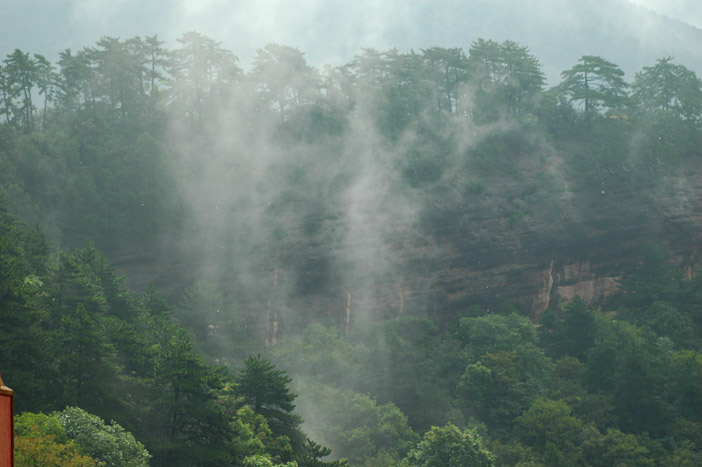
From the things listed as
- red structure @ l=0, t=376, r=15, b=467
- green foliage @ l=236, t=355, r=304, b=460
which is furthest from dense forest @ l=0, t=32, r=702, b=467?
red structure @ l=0, t=376, r=15, b=467

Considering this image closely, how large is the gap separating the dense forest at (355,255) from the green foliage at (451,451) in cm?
13

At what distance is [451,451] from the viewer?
3334 cm

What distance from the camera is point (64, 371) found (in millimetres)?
27078

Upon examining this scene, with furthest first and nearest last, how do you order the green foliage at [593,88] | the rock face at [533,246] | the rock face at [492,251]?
the green foliage at [593,88]
the rock face at [533,246]
the rock face at [492,251]

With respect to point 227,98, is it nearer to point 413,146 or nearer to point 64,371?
point 413,146

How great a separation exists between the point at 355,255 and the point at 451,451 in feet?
98.2

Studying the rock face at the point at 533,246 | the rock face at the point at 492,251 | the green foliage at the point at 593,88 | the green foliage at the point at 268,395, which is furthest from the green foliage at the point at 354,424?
the green foliage at the point at 593,88

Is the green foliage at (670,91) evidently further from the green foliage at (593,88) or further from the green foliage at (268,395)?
the green foliage at (268,395)

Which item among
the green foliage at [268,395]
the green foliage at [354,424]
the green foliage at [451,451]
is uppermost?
the green foliage at [268,395]

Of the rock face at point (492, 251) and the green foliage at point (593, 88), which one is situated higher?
the green foliage at point (593, 88)

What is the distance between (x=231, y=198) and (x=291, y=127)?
10.8 m

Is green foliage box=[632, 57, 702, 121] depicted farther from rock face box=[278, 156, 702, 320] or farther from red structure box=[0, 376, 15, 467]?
red structure box=[0, 376, 15, 467]

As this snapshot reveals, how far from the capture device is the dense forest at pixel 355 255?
31.2 m

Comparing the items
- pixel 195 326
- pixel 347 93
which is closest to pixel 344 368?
Answer: pixel 195 326
